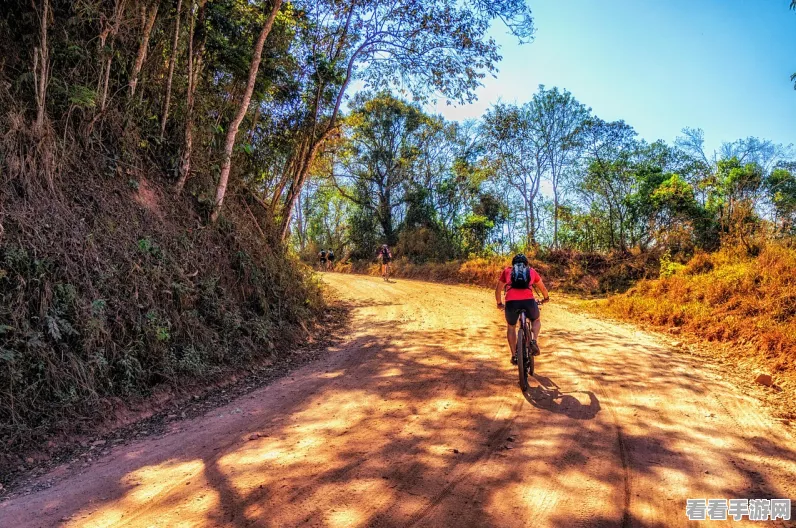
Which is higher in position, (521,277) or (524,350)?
(521,277)

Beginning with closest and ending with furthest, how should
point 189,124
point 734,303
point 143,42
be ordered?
point 143,42 < point 189,124 < point 734,303

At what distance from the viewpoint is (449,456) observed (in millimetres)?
3777

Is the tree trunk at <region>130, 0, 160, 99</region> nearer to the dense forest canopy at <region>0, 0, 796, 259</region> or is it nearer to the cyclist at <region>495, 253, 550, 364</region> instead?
the dense forest canopy at <region>0, 0, 796, 259</region>

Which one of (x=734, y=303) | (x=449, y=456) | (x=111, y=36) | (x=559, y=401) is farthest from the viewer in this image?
(x=734, y=303)

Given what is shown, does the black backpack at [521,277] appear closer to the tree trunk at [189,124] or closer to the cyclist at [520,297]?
the cyclist at [520,297]

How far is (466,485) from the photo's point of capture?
329 cm

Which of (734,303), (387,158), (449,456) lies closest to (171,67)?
(449,456)

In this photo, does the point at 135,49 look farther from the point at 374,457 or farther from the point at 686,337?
the point at 686,337

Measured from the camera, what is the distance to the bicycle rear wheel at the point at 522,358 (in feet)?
18.3

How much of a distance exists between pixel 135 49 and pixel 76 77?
1239 mm

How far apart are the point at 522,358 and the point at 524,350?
0.14m

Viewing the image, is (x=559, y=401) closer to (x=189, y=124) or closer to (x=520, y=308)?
(x=520, y=308)

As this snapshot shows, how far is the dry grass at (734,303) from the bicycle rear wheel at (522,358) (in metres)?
3.89

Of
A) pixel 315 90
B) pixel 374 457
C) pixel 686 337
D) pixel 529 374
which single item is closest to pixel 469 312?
pixel 686 337
